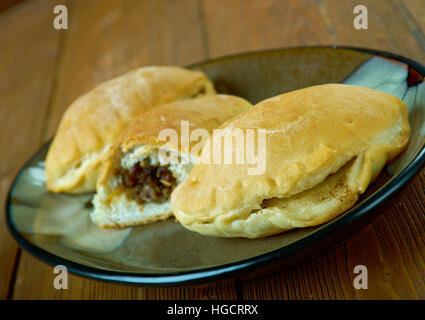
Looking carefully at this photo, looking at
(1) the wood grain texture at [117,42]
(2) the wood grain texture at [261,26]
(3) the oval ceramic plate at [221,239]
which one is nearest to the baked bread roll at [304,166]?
(3) the oval ceramic plate at [221,239]

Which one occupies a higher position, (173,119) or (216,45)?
(216,45)

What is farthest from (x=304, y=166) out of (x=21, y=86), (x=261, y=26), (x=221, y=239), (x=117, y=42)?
(x=21, y=86)

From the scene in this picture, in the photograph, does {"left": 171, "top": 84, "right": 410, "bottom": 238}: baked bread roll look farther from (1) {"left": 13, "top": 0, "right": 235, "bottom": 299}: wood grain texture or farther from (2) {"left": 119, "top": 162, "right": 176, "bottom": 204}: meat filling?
(1) {"left": 13, "top": 0, "right": 235, "bottom": 299}: wood grain texture

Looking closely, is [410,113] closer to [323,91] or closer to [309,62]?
[323,91]

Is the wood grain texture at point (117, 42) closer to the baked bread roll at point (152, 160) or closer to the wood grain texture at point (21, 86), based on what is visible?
the wood grain texture at point (21, 86)

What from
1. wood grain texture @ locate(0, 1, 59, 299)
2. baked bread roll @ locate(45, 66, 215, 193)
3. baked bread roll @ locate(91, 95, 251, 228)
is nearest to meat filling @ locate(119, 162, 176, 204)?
baked bread roll @ locate(91, 95, 251, 228)

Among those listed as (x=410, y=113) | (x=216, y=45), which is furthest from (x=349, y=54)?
(x=216, y=45)

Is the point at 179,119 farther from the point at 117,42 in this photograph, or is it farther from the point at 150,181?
the point at 117,42
